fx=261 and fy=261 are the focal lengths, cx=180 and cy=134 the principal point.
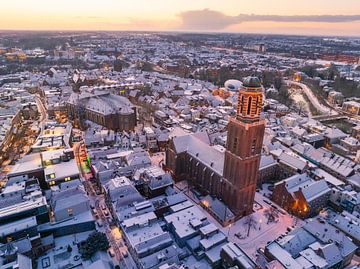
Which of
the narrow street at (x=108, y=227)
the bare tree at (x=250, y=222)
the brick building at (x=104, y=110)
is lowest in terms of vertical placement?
the narrow street at (x=108, y=227)

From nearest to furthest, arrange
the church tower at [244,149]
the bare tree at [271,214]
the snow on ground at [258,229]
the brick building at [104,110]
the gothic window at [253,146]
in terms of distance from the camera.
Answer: the church tower at [244,149] → the gothic window at [253,146] → the snow on ground at [258,229] → the bare tree at [271,214] → the brick building at [104,110]

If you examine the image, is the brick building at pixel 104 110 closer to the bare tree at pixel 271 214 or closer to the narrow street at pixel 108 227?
the narrow street at pixel 108 227

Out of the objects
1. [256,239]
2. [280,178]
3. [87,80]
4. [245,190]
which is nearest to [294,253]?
[256,239]

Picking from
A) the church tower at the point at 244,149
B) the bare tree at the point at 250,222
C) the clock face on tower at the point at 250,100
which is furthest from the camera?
A: the bare tree at the point at 250,222

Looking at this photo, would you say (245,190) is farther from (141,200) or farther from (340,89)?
(340,89)

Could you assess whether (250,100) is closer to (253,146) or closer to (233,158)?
(253,146)

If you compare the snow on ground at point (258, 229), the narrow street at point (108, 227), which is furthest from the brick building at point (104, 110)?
the snow on ground at point (258, 229)

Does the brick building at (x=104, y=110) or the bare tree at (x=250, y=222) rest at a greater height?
the brick building at (x=104, y=110)

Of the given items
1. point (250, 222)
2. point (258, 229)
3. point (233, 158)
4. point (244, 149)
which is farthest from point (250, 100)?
point (258, 229)

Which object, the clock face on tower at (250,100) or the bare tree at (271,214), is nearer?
the clock face on tower at (250,100)

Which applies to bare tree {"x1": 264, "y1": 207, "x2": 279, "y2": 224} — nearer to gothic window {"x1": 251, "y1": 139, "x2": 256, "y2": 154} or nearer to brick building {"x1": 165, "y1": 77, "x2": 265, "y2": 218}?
brick building {"x1": 165, "y1": 77, "x2": 265, "y2": 218}
